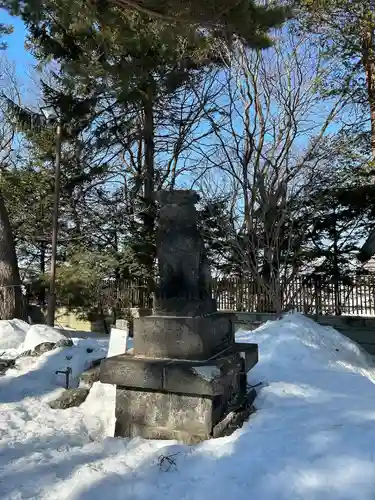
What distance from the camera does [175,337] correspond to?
3773 mm

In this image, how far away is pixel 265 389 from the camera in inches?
160

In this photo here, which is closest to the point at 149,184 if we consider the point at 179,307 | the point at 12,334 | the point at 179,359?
the point at 12,334

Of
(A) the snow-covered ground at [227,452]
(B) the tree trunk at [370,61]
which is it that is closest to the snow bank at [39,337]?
(A) the snow-covered ground at [227,452]

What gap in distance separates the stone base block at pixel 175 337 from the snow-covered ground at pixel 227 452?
27.7 inches

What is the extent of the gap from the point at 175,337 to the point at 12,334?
6.46 m

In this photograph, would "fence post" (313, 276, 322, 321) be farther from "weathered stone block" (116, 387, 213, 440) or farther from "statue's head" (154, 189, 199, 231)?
"weathered stone block" (116, 387, 213, 440)

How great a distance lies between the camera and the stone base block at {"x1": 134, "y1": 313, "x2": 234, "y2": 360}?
373cm

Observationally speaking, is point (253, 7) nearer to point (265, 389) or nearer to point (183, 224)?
point (183, 224)

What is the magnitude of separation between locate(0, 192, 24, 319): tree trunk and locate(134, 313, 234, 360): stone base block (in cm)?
924

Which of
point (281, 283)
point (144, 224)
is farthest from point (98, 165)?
point (281, 283)

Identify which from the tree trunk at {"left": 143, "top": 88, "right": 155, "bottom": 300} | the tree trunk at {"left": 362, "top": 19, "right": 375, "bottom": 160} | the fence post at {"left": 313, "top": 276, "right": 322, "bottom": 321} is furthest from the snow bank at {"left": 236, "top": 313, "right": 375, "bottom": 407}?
the tree trunk at {"left": 143, "top": 88, "right": 155, "bottom": 300}

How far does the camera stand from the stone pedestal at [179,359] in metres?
3.48

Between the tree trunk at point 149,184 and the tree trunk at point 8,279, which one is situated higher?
the tree trunk at point 149,184

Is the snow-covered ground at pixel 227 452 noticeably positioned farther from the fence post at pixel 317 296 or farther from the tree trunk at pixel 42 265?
the tree trunk at pixel 42 265
